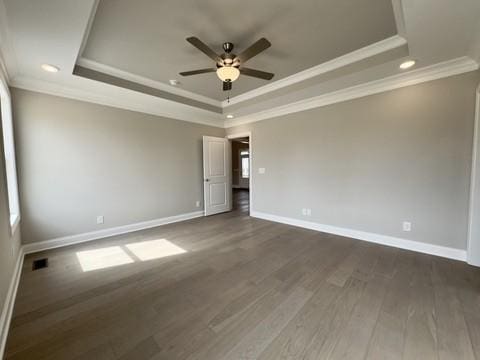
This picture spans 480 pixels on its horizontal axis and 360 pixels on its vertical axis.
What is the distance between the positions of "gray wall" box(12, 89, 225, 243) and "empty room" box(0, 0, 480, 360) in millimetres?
26

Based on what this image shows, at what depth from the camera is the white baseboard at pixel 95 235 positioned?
2.88 m

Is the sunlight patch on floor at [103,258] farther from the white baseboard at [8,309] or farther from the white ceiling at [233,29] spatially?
the white ceiling at [233,29]

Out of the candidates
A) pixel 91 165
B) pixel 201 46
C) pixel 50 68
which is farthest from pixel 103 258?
pixel 201 46

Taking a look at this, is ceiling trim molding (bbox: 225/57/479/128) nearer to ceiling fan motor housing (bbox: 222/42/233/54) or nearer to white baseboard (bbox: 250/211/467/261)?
ceiling fan motor housing (bbox: 222/42/233/54)

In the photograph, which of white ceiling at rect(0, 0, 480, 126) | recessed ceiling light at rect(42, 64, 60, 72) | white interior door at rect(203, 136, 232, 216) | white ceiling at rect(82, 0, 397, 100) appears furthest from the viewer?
white interior door at rect(203, 136, 232, 216)

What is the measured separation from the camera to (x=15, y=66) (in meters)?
2.34

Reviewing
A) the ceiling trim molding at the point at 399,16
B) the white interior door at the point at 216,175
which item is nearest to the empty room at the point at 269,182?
the ceiling trim molding at the point at 399,16

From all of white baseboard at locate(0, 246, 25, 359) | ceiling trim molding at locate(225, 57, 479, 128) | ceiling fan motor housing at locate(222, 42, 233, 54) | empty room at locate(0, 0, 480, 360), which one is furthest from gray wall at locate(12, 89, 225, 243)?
ceiling trim molding at locate(225, 57, 479, 128)

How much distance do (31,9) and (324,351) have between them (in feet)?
11.0

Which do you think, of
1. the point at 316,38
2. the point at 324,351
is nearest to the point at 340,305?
the point at 324,351

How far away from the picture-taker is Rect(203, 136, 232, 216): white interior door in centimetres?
492

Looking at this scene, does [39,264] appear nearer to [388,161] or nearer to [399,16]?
[399,16]

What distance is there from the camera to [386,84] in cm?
291

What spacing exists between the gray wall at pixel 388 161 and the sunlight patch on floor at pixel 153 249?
247 centimetres
